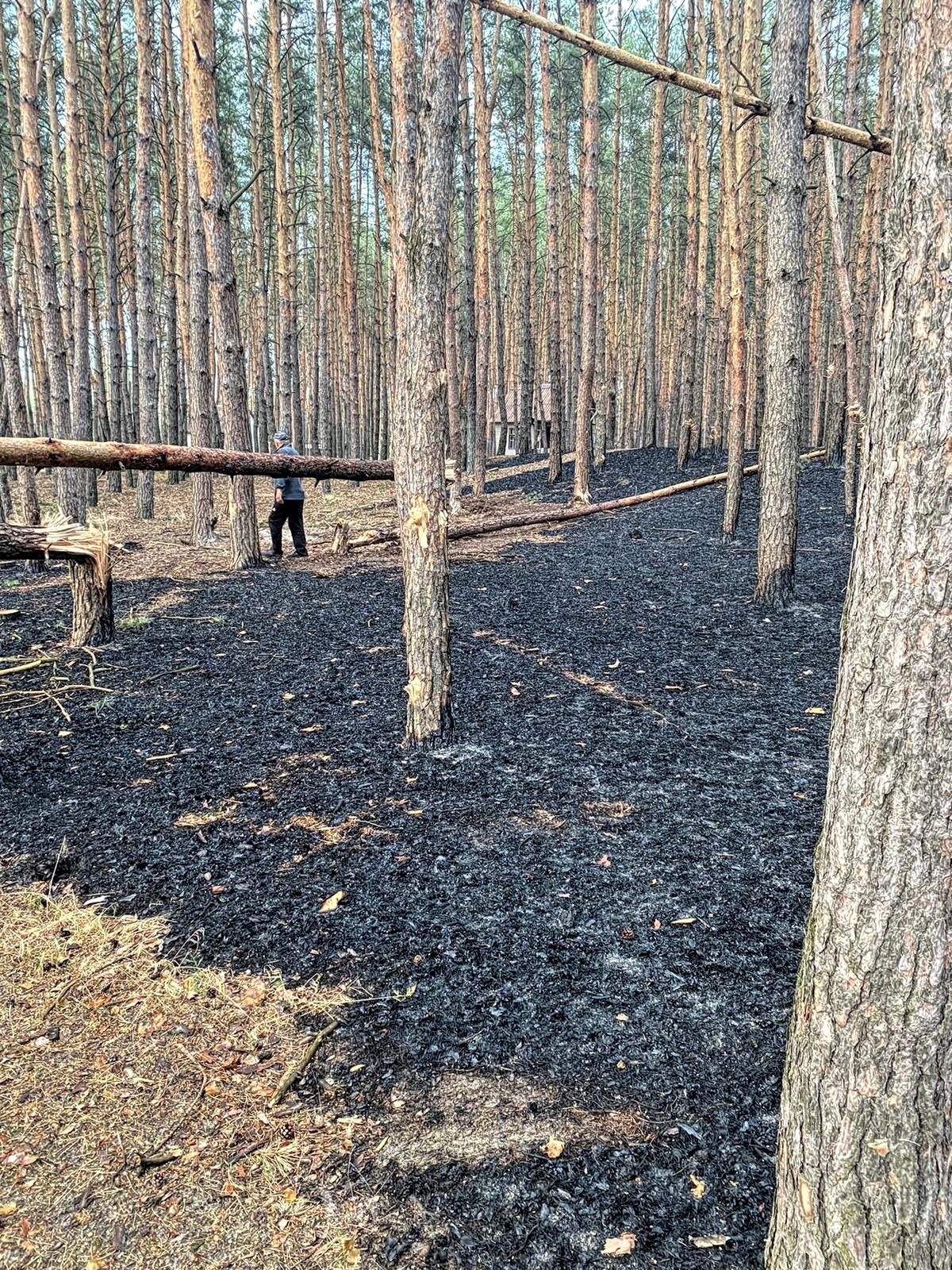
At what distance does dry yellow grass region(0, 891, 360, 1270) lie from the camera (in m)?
2.02

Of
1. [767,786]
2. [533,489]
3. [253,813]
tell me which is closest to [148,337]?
[533,489]

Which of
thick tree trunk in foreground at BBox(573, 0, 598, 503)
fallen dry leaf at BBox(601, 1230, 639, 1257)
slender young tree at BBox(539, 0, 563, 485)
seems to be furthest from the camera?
slender young tree at BBox(539, 0, 563, 485)

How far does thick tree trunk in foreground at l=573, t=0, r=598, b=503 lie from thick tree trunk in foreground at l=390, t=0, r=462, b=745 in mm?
8313

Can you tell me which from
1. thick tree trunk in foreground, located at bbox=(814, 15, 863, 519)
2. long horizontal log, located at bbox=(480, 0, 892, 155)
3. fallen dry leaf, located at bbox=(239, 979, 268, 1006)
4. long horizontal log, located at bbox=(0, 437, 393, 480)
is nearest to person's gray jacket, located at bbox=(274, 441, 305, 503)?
long horizontal log, located at bbox=(0, 437, 393, 480)

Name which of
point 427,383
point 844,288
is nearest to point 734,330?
point 844,288

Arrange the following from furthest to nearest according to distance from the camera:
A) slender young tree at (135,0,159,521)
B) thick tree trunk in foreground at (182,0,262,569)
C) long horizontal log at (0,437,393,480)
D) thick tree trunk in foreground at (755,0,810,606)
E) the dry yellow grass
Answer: slender young tree at (135,0,159,521) → thick tree trunk in foreground at (182,0,262,569) → thick tree trunk in foreground at (755,0,810,606) → long horizontal log at (0,437,393,480) → the dry yellow grass

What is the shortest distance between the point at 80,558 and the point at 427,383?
12.1 feet

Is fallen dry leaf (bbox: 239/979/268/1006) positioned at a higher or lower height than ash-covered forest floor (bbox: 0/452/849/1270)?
lower

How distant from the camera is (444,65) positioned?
4.16 meters

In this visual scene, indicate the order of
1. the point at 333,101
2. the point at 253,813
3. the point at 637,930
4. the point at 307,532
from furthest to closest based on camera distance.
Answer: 1. the point at 333,101
2. the point at 307,532
3. the point at 253,813
4. the point at 637,930

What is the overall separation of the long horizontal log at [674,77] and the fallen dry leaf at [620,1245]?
23.5 feet

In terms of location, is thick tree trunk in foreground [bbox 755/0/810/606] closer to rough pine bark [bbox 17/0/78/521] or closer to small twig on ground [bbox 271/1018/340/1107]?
small twig on ground [bbox 271/1018/340/1107]

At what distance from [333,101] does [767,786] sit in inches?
815

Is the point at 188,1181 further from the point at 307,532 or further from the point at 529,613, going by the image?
the point at 307,532
